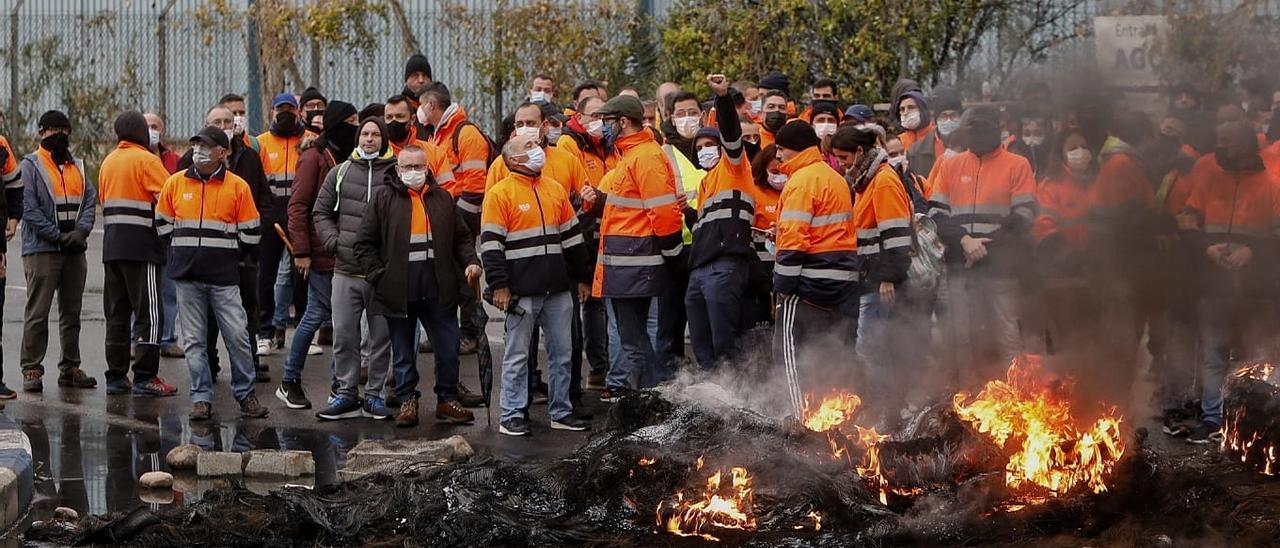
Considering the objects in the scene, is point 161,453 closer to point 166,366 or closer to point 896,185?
point 166,366

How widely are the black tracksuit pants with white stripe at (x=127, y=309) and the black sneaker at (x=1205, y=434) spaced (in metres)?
6.77

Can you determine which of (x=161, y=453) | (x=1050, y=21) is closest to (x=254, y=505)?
(x=161, y=453)

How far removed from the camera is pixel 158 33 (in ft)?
74.1

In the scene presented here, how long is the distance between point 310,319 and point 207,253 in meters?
0.92

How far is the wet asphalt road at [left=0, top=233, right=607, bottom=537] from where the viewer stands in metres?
9.60

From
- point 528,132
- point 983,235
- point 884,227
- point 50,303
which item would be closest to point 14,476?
point 50,303

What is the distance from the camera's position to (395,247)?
1107 cm

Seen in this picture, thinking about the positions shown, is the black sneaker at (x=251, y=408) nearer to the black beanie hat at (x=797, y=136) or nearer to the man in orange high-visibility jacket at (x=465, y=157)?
the man in orange high-visibility jacket at (x=465, y=157)

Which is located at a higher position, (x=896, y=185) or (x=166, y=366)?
(x=896, y=185)

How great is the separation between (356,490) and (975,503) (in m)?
3.03

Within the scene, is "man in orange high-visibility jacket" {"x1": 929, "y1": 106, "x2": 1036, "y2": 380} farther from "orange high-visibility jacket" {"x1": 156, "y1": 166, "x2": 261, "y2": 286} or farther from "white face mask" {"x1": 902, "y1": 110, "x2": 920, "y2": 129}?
"orange high-visibility jacket" {"x1": 156, "y1": 166, "x2": 261, "y2": 286}

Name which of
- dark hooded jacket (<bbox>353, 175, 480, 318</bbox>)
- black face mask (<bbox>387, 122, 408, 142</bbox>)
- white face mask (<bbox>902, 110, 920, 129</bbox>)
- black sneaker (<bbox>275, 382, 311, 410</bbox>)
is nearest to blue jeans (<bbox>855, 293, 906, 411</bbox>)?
white face mask (<bbox>902, 110, 920, 129</bbox>)

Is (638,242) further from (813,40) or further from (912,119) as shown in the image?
(813,40)

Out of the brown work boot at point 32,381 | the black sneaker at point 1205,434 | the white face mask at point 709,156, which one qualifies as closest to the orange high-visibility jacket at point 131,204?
the brown work boot at point 32,381
